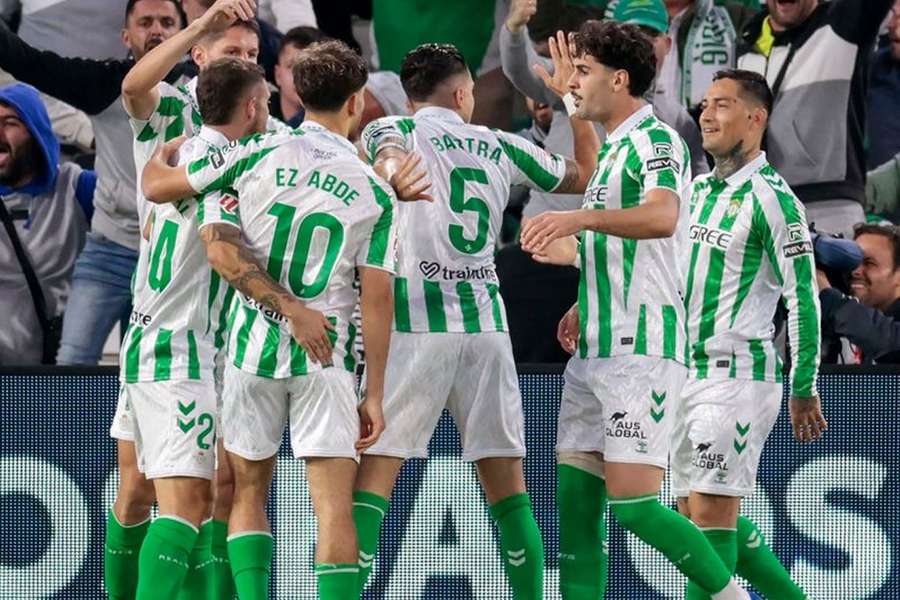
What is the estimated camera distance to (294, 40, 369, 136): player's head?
6008 millimetres

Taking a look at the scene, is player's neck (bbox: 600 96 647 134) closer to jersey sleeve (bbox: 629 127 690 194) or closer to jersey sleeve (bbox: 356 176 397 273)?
jersey sleeve (bbox: 629 127 690 194)

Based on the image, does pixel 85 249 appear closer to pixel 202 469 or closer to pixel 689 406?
pixel 202 469

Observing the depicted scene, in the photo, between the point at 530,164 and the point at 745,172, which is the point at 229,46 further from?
the point at 745,172

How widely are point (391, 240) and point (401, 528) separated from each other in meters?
2.19

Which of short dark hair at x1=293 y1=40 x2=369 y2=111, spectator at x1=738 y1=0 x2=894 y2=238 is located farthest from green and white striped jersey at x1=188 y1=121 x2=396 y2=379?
spectator at x1=738 y1=0 x2=894 y2=238

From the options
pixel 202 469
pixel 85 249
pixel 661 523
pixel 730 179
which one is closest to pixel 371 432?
pixel 202 469

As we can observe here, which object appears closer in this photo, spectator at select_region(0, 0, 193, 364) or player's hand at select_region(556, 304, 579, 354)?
player's hand at select_region(556, 304, 579, 354)

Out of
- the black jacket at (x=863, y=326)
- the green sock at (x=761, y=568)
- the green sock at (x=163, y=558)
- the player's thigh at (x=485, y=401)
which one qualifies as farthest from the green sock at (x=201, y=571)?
the black jacket at (x=863, y=326)

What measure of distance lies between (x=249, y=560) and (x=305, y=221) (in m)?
1.20

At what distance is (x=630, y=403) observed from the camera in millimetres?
6344

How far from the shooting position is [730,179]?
6.95 meters

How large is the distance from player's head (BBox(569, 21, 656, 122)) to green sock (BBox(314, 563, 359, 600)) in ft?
6.28

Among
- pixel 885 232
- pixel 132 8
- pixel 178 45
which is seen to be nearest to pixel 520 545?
pixel 178 45

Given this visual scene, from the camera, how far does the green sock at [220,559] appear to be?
6770 millimetres
